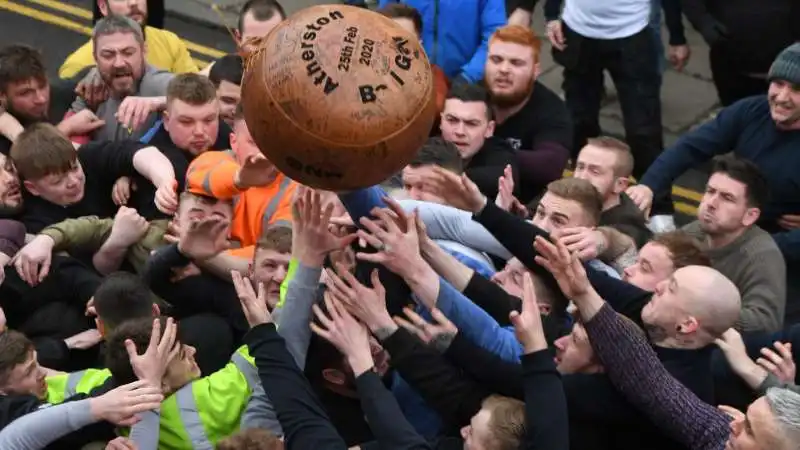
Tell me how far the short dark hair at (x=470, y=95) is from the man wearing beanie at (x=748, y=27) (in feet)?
7.90

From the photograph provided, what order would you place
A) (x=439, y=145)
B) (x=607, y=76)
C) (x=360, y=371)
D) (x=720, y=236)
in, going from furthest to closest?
1. (x=607, y=76)
2. (x=720, y=236)
3. (x=439, y=145)
4. (x=360, y=371)

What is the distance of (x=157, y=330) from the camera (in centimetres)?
462

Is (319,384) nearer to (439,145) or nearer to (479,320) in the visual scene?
(479,320)

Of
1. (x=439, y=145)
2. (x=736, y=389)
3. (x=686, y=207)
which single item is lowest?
(x=686, y=207)

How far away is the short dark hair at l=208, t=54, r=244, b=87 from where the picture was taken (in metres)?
7.34

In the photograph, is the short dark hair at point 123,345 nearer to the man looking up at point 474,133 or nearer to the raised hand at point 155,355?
the raised hand at point 155,355

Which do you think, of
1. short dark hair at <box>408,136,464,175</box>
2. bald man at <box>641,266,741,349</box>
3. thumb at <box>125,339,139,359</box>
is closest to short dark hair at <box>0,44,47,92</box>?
short dark hair at <box>408,136,464,175</box>

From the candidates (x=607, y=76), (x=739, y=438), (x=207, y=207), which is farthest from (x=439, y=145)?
(x=607, y=76)

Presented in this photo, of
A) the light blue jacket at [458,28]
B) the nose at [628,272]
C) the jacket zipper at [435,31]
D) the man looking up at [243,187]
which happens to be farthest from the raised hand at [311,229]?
the jacket zipper at [435,31]

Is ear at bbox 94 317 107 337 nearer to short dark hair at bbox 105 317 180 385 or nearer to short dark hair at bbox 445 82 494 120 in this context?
short dark hair at bbox 105 317 180 385

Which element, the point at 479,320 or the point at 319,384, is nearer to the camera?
the point at 479,320

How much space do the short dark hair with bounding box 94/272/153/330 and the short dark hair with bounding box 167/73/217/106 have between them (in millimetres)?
1621

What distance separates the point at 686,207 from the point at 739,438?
500 cm

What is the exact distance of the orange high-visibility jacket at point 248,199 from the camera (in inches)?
237
